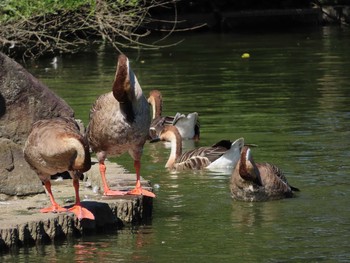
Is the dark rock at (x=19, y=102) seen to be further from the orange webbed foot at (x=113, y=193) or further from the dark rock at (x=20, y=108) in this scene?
the orange webbed foot at (x=113, y=193)

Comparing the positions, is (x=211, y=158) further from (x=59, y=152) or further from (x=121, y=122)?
(x=59, y=152)

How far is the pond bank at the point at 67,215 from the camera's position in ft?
33.9

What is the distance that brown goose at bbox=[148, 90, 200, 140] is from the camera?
55.4ft

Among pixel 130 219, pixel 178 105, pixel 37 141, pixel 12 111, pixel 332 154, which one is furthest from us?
pixel 178 105

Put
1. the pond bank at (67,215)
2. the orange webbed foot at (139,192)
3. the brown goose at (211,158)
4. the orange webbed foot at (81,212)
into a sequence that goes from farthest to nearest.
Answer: the brown goose at (211,158)
the orange webbed foot at (139,192)
the orange webbed foot at (81,212)
the pond bank at (67,215)

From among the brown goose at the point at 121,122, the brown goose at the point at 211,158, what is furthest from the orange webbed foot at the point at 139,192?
the brown goose at the point at 211,158

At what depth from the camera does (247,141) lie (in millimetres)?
16531

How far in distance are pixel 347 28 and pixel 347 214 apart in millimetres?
30261

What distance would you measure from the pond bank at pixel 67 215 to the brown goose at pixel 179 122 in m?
4.31

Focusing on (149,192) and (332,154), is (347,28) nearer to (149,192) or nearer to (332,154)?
(332,154)

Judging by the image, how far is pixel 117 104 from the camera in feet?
37.4

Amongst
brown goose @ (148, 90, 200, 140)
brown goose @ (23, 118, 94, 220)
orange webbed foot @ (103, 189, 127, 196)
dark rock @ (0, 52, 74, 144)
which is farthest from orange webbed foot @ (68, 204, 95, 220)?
brown goose @ (148, 90, 200, 140)

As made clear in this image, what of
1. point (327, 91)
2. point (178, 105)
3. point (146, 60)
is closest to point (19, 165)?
point (178, 105)

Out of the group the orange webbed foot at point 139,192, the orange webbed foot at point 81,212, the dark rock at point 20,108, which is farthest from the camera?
the dark rock at point 20,108
